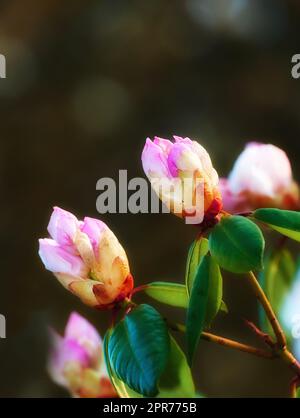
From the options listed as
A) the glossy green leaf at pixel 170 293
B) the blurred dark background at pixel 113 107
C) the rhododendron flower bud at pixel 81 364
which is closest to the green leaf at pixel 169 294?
the glossy green leaf at pixel 170 293

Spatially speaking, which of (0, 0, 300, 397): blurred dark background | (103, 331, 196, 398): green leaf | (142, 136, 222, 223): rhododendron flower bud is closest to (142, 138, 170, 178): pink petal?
(142, 136, 222, 223): rhododendron flower bud

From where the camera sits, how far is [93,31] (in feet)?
6.95

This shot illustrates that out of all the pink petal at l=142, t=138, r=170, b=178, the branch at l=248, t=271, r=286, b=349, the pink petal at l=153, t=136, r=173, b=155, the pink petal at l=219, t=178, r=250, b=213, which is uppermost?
the pink petal at l=153, t=136, r=173, b=155

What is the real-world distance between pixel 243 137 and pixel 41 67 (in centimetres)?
49

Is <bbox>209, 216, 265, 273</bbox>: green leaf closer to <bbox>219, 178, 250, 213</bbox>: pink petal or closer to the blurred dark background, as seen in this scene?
<bbox>219, 178, 250, 213</bbox>: pink petal

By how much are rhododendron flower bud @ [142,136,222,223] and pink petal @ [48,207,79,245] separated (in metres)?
0.05

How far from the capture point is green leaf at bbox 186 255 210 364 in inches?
19.1

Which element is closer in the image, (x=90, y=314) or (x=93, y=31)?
(x=90, y=314)

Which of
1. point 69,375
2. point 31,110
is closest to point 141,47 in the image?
point 31,110

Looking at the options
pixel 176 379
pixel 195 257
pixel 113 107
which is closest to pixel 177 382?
pixel 176 379

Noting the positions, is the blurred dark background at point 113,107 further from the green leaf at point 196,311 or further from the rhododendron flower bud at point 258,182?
the green leaf at point 196,311

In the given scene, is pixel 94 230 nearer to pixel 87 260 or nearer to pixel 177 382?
pixel 87 260

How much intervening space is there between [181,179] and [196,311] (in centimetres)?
8
